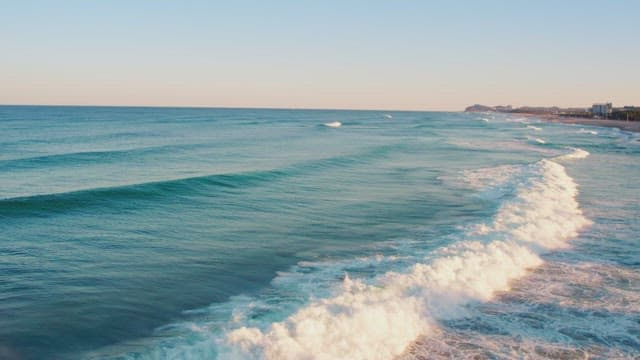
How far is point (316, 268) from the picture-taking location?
11273 millimetres

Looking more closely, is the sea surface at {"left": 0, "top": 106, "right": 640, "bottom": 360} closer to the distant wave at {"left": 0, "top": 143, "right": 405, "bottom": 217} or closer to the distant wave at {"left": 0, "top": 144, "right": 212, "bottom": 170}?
the distant wave at {"left": 0, "top": 143, "right": 405, "bottom": 217}

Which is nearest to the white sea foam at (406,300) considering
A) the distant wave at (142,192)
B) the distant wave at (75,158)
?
the distant wave at (142,192)

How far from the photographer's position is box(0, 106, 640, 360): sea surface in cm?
772

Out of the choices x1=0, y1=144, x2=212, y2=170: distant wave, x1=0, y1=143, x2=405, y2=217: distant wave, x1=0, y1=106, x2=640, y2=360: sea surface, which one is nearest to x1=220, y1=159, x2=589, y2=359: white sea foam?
x1=0, y1=106, x2=640, y2=360: sea surface

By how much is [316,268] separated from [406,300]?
270 centimetres

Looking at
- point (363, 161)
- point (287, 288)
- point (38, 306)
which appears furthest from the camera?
point (363, 161)

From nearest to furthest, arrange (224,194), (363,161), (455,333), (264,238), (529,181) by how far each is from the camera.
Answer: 1. (455,333)
2. (264,238)
3. (224,194)
4. (529,181)
5. (363,161)

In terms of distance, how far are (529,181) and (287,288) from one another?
1668 cm

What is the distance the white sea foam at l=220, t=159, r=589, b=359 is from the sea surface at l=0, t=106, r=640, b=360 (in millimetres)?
31

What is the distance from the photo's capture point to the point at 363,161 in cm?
3362

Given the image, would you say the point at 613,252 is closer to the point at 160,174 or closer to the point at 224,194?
the point at 224,194

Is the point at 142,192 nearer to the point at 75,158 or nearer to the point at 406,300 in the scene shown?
the point at 406,300

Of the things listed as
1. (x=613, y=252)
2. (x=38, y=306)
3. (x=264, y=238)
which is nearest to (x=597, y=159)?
(x=613, y=252)

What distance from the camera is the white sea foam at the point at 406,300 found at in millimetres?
7402
